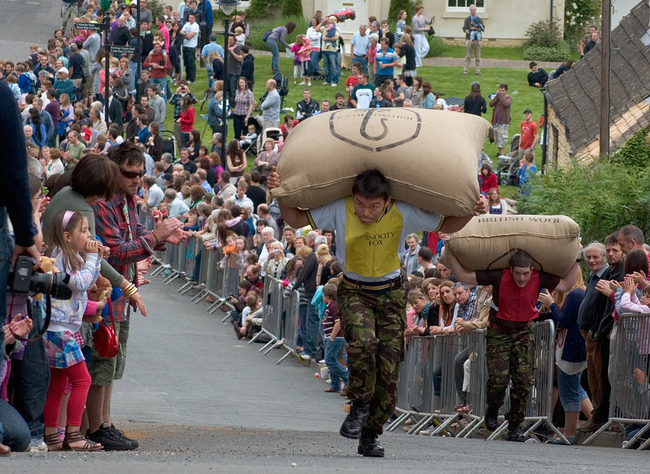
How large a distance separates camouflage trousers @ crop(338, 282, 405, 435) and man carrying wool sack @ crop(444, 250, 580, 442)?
2362 millimetres

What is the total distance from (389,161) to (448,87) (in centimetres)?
3058

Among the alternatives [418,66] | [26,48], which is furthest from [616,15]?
[26,48]

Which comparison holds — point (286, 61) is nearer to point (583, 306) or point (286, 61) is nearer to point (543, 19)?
point (543, 19)

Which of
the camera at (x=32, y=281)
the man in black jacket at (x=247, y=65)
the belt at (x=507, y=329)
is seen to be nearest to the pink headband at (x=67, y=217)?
the camera at (x=32, y=281)

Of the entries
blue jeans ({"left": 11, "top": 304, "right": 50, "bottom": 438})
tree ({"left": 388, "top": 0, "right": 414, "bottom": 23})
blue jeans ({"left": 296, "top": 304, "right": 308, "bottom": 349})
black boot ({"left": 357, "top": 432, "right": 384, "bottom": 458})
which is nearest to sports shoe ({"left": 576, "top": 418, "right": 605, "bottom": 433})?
black boot ({"left": 357, "top": 432, "right": 384, "bottom": 458})

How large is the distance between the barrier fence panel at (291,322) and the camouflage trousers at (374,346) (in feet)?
30.5

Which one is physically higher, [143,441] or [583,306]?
[583,306]

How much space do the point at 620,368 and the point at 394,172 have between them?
329 cm

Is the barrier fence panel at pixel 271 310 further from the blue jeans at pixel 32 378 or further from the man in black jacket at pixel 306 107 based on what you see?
the man in black jacket at pixel 306 107

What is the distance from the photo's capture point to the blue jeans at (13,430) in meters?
5.74

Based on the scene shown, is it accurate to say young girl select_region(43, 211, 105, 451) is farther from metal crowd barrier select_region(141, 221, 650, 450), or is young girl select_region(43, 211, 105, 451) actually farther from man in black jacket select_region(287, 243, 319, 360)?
man in black jacket select_region(287, 243, 319, 360)

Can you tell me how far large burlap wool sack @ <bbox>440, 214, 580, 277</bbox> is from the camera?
9.45 meters

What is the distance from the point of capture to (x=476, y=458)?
7.04 meters

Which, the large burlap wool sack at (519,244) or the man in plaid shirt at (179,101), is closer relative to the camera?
the large burlap wool sack at (519,244)
